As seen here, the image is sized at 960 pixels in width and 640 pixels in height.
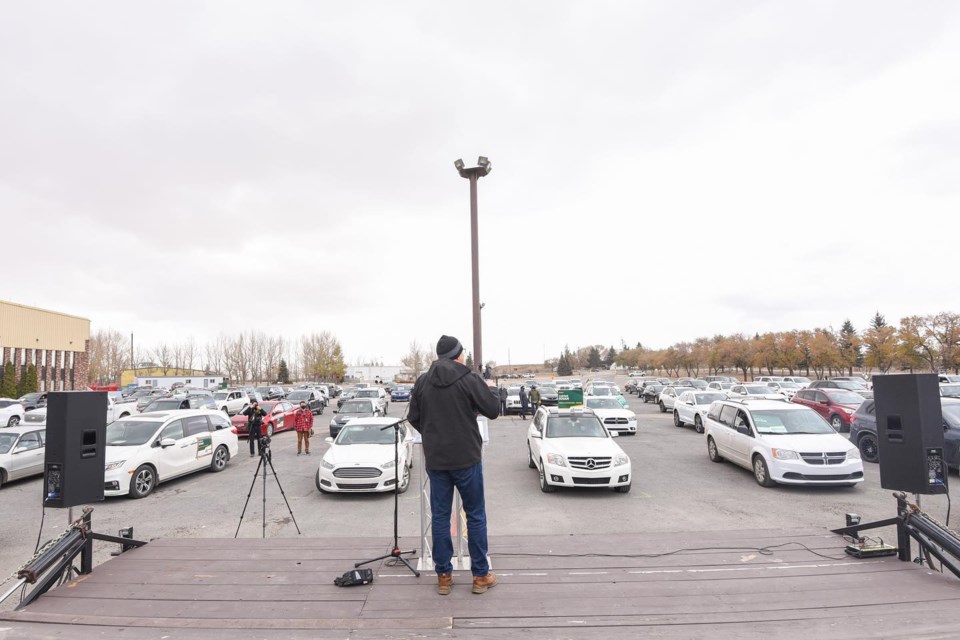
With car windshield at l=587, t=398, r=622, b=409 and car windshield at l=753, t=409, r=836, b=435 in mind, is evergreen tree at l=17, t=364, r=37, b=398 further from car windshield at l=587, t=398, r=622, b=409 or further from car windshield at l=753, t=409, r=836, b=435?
car windshield at l=753, t=409, r=836, b=435

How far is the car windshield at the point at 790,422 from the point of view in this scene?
10.0m

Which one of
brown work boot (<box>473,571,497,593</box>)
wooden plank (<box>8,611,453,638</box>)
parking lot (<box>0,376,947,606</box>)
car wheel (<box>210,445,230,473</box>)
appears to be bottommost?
parking lot (<box>0,376,947,606</box>)

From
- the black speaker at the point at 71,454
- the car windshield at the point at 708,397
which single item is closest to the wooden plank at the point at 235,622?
the black speaker at the point at 71,454

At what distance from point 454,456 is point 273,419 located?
60.9ft

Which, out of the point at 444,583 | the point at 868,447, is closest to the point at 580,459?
the point at 444,583

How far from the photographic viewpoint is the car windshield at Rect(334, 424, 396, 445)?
10750mm

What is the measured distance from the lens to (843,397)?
1756 centimetres

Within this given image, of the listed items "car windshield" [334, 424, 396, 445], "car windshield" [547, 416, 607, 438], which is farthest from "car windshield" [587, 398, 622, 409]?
"car windshield" [334, 424, 396, 445]

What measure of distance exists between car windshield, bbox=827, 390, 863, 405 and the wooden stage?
49.5 ft

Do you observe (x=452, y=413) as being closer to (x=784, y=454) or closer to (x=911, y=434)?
(x=911, y=434)

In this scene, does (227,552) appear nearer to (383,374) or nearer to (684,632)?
(684,632)

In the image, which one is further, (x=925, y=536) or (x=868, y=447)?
(x=868, y=447)

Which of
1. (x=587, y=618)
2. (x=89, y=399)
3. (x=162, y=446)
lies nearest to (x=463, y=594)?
(x=587, y=618)

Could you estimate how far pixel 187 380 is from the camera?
2263 inches
